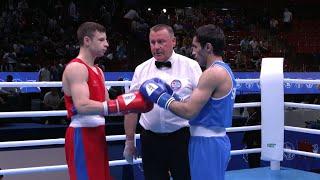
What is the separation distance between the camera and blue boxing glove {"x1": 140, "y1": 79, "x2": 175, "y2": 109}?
2436 mm

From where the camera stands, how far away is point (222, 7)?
719 inches

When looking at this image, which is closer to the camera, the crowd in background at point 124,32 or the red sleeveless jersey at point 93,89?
the red sleeveless jersey at point 93,89

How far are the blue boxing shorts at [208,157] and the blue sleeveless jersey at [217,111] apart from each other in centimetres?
8

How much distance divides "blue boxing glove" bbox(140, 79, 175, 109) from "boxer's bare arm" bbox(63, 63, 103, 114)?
24 centimetres

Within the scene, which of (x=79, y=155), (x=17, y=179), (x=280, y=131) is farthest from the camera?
(x=17, y=179)

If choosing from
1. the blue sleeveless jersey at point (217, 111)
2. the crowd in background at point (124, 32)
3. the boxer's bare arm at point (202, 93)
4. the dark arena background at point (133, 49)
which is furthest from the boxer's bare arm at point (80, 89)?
the crowd in background at point (124, 32)

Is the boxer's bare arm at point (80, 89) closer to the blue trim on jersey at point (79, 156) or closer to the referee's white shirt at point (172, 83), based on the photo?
the blue trim on jersey at point (79, 156)

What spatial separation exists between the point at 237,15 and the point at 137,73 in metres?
15.4

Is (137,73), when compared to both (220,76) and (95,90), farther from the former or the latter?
(220,76)

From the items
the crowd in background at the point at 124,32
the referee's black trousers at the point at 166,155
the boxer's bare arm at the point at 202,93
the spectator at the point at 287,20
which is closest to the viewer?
the boxer's bare arm at the point at 202,93

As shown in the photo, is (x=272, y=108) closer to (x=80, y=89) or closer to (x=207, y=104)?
(x=207, y=104)

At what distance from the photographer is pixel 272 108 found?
175 inches

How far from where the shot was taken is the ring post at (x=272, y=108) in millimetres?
4398

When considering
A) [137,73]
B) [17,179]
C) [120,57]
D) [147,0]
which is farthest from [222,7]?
[137,73]
